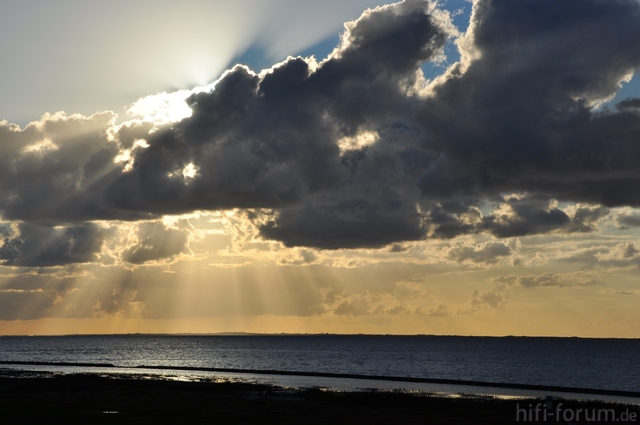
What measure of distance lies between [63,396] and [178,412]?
18618 mm

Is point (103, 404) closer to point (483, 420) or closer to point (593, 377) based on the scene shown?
point (483, 420)

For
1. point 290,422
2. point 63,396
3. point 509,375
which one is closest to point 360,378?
point 509,375

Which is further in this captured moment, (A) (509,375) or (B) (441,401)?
(A) (509,375)

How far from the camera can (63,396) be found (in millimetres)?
62844

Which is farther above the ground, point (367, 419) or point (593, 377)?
point (593, 377)

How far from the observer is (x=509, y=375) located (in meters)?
134

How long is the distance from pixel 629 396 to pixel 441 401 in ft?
113

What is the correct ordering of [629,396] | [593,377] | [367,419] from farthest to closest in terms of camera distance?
[593,377] < [629,396] < [367,419]

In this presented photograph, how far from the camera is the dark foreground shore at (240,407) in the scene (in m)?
46.6

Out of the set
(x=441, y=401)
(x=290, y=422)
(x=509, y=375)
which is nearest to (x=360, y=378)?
(x=509, y=375)

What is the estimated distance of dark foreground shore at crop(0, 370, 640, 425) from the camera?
153ft

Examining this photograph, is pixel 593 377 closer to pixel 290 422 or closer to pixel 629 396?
pixel 629 396

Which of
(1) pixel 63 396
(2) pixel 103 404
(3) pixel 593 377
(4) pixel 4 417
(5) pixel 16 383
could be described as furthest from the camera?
(3) pixel 593 377

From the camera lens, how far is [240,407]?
55.0 metres
